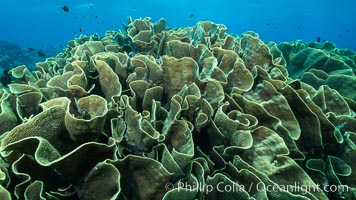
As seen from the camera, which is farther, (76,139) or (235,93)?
(235,93)

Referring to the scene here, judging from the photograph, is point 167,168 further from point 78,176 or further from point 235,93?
point 235,93

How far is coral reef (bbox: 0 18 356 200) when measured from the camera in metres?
1.81

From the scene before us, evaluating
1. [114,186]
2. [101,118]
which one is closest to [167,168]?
[114,186]

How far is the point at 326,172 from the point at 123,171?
1691 millimetres

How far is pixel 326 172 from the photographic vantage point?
2.33 metres

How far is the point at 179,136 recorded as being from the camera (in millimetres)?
2146

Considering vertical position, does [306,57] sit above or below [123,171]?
above

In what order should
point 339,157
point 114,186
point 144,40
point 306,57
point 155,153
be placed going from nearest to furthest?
point 114,186
point 155,153
point 339,157
point 144,40
point 306,57

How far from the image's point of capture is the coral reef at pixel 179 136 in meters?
1.81

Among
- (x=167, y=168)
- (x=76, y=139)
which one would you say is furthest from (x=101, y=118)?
(x=167, y=168)

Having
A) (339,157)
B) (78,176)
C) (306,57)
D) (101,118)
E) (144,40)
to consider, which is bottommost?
(78,176)

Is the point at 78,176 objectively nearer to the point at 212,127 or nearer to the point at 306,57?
the point at 212,127

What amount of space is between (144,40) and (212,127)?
7.17ft

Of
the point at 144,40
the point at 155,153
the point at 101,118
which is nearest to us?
the point at 101,118
